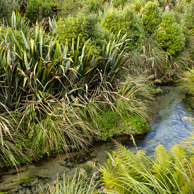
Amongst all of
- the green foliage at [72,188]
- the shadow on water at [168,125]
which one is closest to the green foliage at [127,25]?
the shadow on water at [168,125]

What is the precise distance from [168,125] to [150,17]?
5716 millimetres

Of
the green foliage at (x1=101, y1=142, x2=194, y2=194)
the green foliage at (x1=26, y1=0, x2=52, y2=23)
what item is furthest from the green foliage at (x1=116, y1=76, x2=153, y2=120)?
the green foliage at (x1=26, y1=0, x2=52, y2=23)

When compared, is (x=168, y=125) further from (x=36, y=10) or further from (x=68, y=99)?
(x=36, y=10)

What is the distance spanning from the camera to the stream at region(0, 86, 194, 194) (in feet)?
11.2

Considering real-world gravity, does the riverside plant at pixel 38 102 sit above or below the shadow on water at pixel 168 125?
above

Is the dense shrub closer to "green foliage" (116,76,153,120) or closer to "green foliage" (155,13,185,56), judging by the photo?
"green foliage" (116,76,153,120)

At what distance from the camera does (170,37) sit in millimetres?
9164

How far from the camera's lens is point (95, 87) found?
5234mm

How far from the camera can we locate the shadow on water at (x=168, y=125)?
15.7 ft

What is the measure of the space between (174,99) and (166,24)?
12.9ft

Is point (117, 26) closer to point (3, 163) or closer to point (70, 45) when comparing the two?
point (70, 45)

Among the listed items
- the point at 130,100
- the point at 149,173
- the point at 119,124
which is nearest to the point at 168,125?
the point at 130,100

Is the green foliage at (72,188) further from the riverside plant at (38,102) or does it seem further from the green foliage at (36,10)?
the green foliage at (36,10)

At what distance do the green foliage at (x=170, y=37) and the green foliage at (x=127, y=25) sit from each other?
8.03 feet
